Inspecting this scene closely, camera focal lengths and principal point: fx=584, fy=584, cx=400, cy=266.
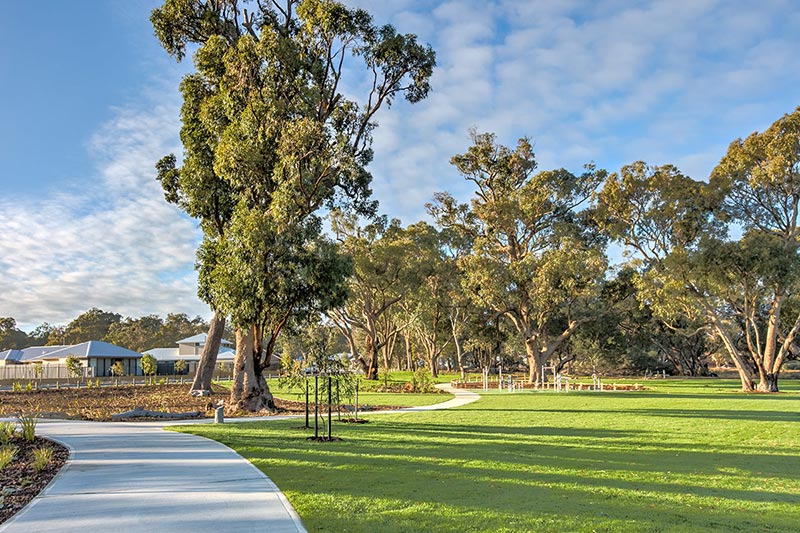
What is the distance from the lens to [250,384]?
19.9m

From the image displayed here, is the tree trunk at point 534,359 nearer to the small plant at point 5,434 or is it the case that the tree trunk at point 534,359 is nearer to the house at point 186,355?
the small plant at point 5,434

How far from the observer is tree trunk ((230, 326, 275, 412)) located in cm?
1977

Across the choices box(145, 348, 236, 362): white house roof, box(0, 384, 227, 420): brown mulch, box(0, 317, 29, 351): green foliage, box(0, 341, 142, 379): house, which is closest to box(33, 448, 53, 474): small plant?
box(0, 384, 227, 420): brown mulch

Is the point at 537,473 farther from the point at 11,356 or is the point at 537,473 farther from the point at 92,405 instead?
the point at 11,356

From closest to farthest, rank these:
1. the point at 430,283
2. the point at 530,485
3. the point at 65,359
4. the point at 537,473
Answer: the point at 530,485, the point at 537,473, the point at 430,283, the point at 65,359

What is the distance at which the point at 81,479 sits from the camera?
7941 millimetres

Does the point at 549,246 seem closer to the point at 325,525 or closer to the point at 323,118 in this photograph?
the point at 323,118

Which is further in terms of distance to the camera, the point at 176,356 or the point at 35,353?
the point at 176,356

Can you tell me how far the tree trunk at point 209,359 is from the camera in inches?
1145

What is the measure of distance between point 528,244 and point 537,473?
1336 inches

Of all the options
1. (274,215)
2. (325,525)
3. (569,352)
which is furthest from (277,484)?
(569,352)

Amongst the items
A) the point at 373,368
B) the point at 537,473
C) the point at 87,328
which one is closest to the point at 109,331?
the point at 87,328

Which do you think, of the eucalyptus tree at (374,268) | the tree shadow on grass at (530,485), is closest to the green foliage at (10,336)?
the eucalyptus tree at (374,268)

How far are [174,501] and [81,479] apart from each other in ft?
6.91
